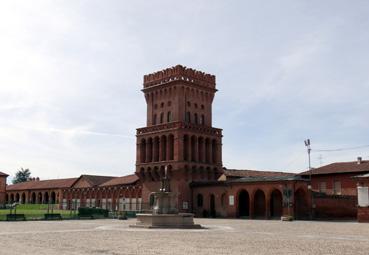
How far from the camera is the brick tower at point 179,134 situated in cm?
6256

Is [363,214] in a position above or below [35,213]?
above

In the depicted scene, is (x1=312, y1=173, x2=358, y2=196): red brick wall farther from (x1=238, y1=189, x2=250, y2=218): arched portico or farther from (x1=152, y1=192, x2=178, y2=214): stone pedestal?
(x1=152, y1=192, x2=178, y2=214): stone pedestal

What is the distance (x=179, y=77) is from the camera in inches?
2562

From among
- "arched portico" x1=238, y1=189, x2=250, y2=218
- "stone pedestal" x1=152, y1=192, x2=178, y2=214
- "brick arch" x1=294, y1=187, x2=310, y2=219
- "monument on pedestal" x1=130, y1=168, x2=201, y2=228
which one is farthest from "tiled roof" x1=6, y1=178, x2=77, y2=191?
"monument on pedestal" x1=130, y1=168, x2=201, y2=228

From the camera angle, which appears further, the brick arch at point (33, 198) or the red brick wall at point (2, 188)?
the brick arch at point (33, 198)

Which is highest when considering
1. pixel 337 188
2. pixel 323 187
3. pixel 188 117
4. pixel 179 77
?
pixel 179 77

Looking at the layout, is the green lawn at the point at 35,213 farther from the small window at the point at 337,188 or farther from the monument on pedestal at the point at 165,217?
the small window at the point at 337,188

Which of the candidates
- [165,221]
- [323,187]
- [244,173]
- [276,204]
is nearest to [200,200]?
[244,173]

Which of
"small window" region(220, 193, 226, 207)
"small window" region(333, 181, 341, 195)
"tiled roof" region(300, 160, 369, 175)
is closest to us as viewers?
"tiled roof" region(300, 160, 369, 175)

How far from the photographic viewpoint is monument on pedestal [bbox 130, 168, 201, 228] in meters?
32.1

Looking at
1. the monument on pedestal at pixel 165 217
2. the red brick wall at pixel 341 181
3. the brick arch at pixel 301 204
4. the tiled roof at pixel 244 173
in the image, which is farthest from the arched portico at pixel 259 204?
the monument on pedestal at pixel 165 217

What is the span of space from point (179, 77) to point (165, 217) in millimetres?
35323

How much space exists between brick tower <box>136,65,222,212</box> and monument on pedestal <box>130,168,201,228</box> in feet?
88.3

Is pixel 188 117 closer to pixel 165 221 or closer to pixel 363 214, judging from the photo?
pixel 363 214
